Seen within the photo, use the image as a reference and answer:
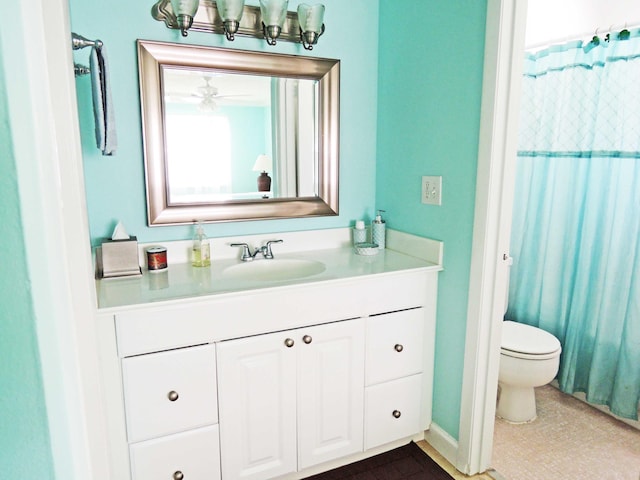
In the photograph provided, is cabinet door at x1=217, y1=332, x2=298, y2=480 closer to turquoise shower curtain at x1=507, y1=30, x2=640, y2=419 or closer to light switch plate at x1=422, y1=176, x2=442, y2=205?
light switch plate at x1=422, y1=176, x2=442, y2=205

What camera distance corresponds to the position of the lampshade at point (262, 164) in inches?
76.4

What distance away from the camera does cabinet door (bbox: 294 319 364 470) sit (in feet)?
5.43

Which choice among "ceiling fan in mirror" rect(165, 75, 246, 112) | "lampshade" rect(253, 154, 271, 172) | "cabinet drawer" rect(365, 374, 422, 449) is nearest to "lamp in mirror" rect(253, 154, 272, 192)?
"lampshade" rect(253, 154, 271, 172)

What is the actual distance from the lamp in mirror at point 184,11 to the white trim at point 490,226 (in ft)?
3.43

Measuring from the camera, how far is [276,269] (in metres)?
1.96

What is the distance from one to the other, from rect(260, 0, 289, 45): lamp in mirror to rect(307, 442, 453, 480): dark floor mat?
5.82ft

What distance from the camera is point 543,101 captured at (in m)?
2.34

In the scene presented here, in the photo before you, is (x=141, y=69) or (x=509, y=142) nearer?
(x=509, y=142)

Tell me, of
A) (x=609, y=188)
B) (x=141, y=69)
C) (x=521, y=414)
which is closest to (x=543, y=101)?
(x=609, y=188)

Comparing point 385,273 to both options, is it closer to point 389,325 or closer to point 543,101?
point 389,325

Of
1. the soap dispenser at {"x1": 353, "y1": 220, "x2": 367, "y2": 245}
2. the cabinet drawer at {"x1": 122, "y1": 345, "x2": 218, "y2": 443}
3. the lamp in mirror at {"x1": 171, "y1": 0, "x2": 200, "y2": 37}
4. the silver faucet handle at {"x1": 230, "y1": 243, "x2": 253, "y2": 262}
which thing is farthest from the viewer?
the soap dispenser at {"x1": 353, "y1": 220, "x2": 367, "y2": 245}

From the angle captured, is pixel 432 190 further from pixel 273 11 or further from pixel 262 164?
pixel 273 11

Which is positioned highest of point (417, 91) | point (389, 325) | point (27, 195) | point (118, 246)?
point (417, 91)

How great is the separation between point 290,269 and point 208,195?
0.47 m
